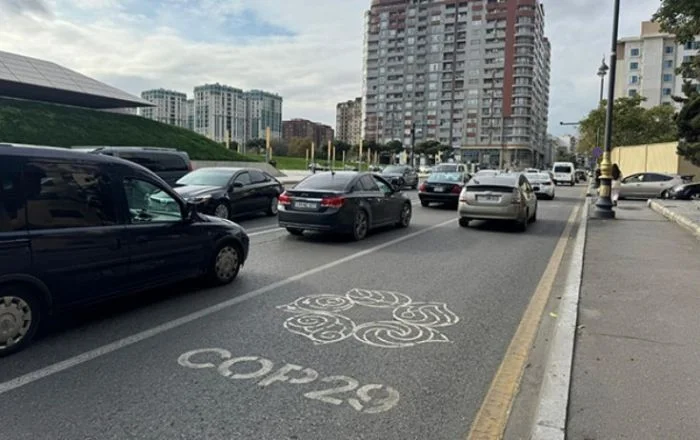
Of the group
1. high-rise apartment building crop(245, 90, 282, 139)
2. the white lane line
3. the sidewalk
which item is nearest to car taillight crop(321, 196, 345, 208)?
the white lane line

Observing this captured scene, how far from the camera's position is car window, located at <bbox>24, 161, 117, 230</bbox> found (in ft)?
15.5

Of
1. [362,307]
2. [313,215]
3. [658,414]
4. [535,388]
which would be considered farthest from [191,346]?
[313,215]

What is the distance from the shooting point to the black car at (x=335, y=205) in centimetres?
1115

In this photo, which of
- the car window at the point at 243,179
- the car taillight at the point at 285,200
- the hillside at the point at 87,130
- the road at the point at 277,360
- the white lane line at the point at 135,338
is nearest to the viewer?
the road at the point at 277,360

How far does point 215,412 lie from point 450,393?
168cm

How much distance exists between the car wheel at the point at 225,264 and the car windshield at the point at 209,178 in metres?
7.22

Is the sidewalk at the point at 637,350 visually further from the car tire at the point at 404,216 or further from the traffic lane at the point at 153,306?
the car tire at the point at 404,216

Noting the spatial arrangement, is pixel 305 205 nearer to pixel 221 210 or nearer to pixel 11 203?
pixel 221 210

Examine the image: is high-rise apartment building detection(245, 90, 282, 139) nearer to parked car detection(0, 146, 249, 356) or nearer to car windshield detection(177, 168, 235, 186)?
car windshield detection(177, 168, 235, 186)

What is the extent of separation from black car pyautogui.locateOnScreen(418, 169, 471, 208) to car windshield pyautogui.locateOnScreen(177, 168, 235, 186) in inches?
322

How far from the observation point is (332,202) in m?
11.1

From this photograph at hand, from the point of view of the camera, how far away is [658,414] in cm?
359

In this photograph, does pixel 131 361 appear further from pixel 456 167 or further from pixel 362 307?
pixel 456 167

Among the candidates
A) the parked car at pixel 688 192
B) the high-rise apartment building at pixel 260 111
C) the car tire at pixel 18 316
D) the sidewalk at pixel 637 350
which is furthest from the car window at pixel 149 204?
the high-rise apartment building at pixel 260 111
